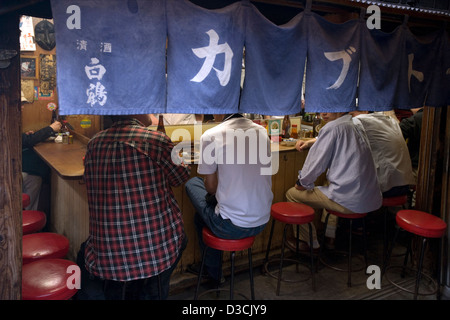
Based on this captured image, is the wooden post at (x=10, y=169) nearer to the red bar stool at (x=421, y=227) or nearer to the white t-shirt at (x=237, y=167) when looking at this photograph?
the white t-shirt at (x=237, y=167)

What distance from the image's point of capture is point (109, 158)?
3389mm

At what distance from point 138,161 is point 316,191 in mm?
2786

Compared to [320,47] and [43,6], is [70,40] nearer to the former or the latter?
[43,6]

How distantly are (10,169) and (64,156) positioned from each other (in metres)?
2.46

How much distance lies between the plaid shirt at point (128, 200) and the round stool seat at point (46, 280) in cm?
36

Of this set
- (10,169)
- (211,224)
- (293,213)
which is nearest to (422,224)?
(293,213)

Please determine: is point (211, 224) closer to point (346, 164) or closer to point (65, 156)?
point (346, 164)

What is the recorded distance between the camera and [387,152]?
568cm

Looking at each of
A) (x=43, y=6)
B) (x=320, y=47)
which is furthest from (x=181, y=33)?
(x=320, y=47)

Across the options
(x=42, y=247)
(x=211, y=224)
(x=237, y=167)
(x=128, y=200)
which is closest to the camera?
(x=128, y=200)

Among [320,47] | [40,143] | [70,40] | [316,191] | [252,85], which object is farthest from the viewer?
[40,143]

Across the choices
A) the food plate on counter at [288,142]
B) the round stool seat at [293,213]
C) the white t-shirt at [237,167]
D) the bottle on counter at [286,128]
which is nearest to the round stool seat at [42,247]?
the white t-shirt at [237,167]

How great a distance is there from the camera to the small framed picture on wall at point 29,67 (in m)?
6.88

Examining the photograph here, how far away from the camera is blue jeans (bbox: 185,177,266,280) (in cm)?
406
